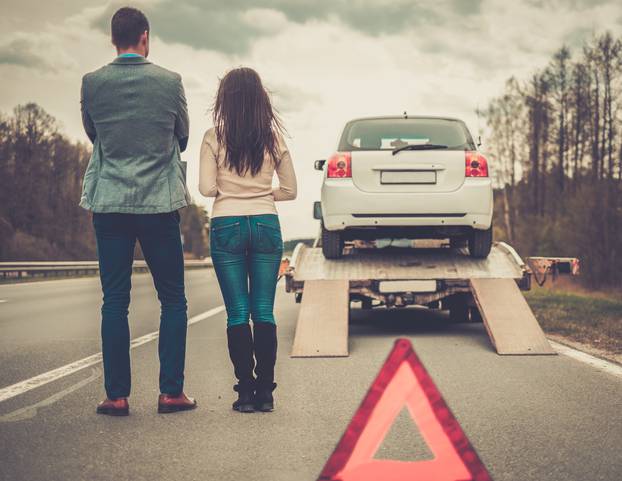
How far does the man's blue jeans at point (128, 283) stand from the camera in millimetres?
4352

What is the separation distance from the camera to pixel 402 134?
8.61 metres

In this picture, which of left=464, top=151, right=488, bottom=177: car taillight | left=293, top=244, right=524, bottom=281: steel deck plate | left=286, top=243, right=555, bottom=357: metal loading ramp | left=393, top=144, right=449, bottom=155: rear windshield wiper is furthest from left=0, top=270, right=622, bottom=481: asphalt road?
left=393, top=144, right=449, bottom=155: rear windshield wiper

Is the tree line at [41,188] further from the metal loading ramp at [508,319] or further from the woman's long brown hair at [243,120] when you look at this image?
the woman's long brown hair at [243,120]

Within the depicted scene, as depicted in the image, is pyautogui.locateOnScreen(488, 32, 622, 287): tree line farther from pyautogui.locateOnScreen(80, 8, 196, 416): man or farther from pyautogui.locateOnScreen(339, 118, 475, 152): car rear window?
pyautogui.locateOnScreen(80, 8, 196, 416): man

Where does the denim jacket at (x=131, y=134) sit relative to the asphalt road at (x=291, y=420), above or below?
above

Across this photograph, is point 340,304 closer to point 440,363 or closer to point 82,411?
point 440,363

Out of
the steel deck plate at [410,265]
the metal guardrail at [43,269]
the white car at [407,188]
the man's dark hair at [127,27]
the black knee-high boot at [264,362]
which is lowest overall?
the metal guardrail at [43,269]

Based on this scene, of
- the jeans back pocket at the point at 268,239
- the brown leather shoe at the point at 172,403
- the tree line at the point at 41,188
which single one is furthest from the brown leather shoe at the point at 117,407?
the tree line at the point at 41,188

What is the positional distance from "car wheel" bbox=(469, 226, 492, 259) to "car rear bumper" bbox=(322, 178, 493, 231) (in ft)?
1.28

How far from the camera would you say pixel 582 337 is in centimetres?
841

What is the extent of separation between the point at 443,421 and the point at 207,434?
203 cm

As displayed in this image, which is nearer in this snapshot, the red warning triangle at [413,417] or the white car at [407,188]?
the red warning triangle at [413,417]

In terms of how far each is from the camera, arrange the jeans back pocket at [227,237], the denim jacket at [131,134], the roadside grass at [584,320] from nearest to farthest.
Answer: the denim jacket at [131,134]
the jeans back pocket at [227,237]
the roadside grass at [584,320]

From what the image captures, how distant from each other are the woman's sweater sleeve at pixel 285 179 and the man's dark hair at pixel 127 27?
1059mm
